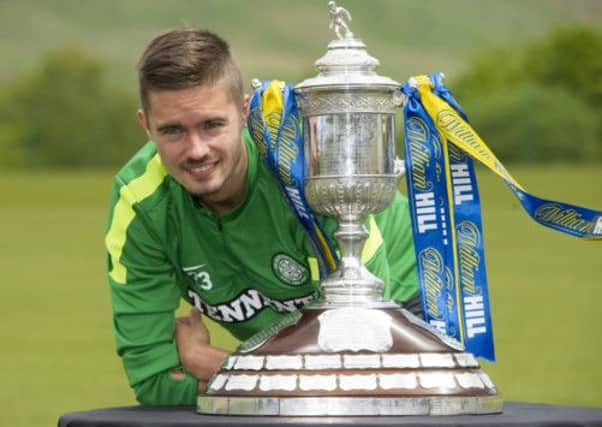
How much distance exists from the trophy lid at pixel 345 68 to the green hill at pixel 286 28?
5677 cm

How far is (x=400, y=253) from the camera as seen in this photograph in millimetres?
3355

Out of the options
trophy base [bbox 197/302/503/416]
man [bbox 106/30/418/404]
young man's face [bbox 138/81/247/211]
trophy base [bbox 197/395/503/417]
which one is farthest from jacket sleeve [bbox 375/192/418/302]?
trophy base [bbox 197/395/503/417]

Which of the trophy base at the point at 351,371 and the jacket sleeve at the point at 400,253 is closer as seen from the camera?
the trophy base at the point at 351,371

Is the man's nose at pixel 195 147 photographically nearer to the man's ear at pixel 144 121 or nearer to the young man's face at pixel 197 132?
the young man's face at pixel 197 132

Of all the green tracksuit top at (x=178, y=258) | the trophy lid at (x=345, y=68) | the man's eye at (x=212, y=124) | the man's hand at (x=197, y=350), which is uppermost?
the trophy lid at (x=345, y=68)

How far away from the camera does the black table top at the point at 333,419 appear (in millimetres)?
2053

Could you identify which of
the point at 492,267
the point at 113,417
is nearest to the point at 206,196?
the point at 113,417

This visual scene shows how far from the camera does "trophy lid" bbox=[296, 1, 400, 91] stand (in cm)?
236

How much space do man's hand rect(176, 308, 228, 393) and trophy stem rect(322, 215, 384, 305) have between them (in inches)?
21.1

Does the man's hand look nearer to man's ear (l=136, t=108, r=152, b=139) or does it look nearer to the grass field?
man's ear (l=136, t=108, r=152, b=139)

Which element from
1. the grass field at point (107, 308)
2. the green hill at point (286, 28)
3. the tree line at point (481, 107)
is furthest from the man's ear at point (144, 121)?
the green hill at point (286, 28)

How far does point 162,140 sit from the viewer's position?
102 inches

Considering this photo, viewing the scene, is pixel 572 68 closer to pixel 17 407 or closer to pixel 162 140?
pixel 17 407

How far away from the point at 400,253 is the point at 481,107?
111 feet
